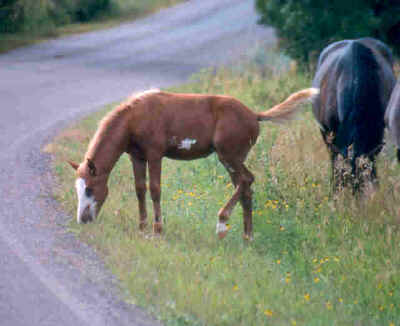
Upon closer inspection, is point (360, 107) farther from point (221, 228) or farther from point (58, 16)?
point (58, 16)

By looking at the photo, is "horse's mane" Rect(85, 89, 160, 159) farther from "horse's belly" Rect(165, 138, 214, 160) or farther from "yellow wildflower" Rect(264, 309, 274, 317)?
"yellow wildflower" Rect(264, 309, 274, 317)

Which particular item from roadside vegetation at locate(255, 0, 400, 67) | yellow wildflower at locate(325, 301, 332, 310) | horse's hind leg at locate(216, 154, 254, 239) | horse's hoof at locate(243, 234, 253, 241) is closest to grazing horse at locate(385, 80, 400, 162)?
horse's hind leg at locate(216, 154, 254, 239)

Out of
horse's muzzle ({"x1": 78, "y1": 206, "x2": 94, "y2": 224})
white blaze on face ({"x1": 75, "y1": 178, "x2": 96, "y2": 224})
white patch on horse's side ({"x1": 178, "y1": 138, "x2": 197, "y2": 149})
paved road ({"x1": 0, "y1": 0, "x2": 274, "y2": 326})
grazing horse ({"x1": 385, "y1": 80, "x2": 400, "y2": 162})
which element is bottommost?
paved road ({"x1": 0, "y1": 0, "x2": 274, "y2": 326})

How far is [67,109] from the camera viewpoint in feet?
40.9

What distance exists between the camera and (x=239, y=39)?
2191 centimetres

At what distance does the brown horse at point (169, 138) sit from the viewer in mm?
5945

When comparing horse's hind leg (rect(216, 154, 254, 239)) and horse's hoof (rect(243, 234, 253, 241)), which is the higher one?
horse's hind leg (rect(216, 154, 254, 239))

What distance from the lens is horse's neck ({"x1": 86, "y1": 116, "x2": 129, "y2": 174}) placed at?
234 inches

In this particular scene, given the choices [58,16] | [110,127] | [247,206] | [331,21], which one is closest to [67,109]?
[331,21]

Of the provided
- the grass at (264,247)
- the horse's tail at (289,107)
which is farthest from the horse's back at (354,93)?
the horse's tail at (289,107)

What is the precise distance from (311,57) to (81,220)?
9.24 m

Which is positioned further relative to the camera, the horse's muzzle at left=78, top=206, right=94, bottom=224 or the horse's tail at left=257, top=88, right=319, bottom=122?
the horse's tail at left=257, top=88, right=319, bottom=122

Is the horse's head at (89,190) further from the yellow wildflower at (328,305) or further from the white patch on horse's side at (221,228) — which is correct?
the yellow wildflower at (328,305)

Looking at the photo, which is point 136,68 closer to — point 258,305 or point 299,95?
point 299,95
